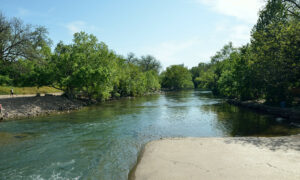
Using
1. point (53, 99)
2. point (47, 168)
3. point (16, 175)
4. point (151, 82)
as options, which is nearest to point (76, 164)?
point (47, 168)

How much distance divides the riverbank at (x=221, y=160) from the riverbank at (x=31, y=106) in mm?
21433

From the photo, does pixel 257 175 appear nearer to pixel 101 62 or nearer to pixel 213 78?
pixel 101 62

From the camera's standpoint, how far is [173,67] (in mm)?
116062

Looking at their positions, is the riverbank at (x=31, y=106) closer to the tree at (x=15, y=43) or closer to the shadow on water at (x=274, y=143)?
the tree at (x=15, y=43)

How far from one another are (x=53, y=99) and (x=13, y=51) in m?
9.73

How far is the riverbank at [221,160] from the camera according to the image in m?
7.73

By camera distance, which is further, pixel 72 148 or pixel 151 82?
pixel 151 82

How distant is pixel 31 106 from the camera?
90.5 ft

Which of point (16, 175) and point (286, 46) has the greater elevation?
point (286, 46)

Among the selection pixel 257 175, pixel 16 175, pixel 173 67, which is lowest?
pixel 16 175

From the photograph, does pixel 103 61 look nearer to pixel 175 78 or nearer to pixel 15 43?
pixel 15 43

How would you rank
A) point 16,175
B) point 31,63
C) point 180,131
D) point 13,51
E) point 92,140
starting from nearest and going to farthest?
point 16,175
point 92,140
point 180,131
point 13,51
point 31,63

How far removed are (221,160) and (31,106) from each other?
93.1 ft

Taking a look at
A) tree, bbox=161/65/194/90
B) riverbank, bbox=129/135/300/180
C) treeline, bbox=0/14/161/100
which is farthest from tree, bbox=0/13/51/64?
tree, bbox=161/65/194/90
